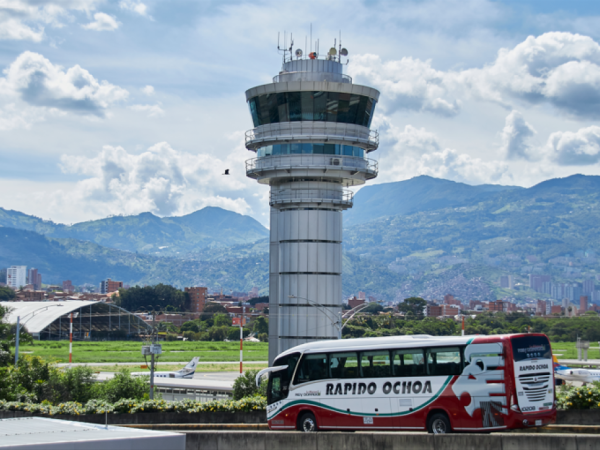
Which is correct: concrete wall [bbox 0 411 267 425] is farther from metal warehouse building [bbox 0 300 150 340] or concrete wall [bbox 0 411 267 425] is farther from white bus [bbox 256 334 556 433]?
metal warehouse building [bbox 0 300 150 340]

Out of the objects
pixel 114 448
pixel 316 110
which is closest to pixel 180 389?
pixel 316 110

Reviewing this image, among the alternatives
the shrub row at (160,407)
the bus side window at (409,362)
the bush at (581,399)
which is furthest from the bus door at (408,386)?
the shrub row at (160,407)

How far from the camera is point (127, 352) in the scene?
129 meters

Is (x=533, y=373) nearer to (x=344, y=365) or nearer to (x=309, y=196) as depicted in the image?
(x=344, y=365)

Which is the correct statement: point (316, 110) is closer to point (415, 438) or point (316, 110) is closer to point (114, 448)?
point (415, 438)

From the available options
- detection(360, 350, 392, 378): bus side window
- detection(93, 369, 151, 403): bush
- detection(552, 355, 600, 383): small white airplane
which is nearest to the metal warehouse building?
detection(552, 355, 600, 383): small white airplane

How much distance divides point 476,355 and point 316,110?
26243 millimetres

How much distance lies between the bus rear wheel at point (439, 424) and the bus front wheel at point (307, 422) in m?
4.79

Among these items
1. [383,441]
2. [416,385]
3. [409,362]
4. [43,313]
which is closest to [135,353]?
[43,313]

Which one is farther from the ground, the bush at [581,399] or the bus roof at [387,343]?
the bus roof at [387,343]

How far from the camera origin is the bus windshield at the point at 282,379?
29.1 meters

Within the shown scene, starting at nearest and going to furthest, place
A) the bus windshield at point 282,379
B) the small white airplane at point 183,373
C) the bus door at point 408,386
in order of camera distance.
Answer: the bus door at point 408,386, the bus windshield at point 282,379, the small white airplane at point 183,373

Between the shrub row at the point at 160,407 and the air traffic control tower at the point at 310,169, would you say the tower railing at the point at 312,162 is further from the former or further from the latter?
the shrub row at the point at 160,407

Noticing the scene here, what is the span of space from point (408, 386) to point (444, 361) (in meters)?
1.62
